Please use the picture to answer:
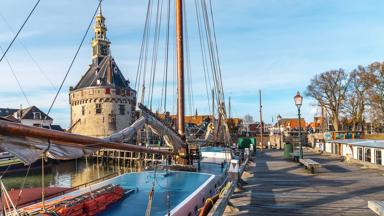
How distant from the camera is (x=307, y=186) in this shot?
9367mm

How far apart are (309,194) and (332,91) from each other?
40190mm

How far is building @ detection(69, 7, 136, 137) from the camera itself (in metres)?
57.7

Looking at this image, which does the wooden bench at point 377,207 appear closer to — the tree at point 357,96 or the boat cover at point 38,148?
the boat cover at point 38,148

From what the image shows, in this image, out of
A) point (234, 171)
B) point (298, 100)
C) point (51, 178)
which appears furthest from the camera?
point (51, 178)

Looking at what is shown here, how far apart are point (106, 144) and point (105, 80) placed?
56418mm

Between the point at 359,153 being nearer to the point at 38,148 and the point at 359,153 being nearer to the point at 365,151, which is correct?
the point at 365,151

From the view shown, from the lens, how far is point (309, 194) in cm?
823

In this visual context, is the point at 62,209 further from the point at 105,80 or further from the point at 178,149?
the point at 105,80

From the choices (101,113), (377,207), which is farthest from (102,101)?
(377,207)

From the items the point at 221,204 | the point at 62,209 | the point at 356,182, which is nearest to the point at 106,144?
the point at 62,209

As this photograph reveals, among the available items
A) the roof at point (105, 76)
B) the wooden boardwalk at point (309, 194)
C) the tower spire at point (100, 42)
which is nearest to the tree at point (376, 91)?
the wooden boardwalk at point (309, 194)

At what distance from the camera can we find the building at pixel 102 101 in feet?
189

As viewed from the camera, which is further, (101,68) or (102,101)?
(101,68)

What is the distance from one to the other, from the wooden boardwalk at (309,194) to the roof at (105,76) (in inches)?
2061
